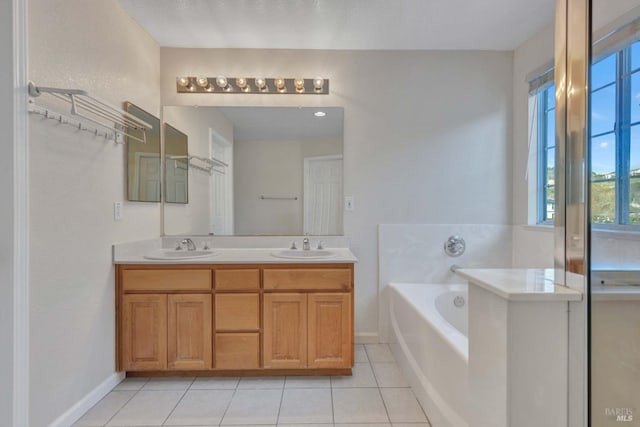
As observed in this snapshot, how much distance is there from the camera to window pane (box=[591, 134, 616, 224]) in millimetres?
1032


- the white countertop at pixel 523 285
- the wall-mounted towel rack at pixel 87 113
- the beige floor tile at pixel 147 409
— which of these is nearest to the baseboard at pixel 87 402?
the beige floor tile at pixel 147 409

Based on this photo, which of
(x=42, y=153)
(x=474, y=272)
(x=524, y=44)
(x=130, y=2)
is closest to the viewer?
(x=474, y=272)

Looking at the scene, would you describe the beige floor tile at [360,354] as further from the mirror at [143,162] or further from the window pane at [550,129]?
the window pane at [550,129]

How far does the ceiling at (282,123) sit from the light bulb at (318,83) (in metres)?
0.16

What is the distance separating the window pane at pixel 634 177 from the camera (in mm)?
1142

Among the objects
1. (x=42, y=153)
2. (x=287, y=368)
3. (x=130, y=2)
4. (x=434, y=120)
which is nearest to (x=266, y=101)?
(x=130, y=2)

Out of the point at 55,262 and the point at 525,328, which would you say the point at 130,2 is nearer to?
the point at 55,262

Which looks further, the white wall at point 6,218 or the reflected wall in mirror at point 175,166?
the reflected wall in mirror at point 175,166

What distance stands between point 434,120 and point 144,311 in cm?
260

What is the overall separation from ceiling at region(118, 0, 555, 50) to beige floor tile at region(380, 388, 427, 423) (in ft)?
8.04

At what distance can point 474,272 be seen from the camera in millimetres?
1215

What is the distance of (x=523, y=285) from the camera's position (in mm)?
1043

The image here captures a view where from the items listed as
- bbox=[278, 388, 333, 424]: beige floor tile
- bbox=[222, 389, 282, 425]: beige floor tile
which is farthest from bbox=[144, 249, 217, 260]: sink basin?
bbox=[278, 388, 333, 424]: beige floor tile

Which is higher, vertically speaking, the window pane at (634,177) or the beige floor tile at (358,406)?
the window pane at (634,177)
